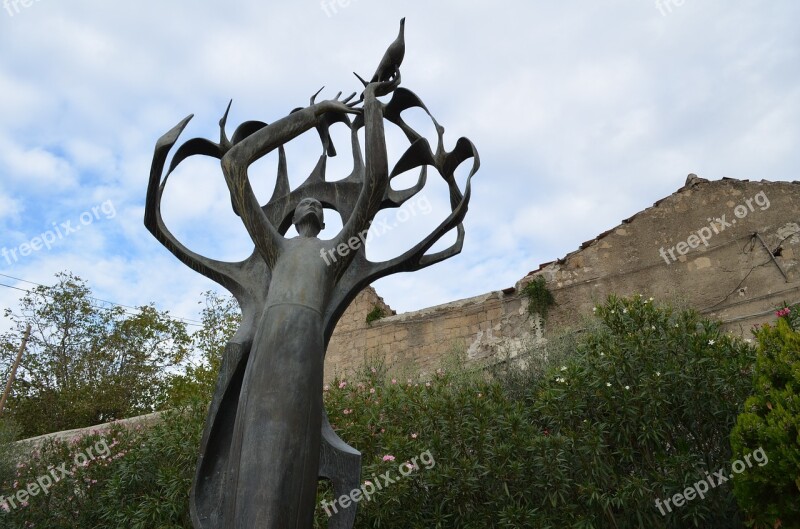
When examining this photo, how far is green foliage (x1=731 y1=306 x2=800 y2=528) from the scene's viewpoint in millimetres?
3369

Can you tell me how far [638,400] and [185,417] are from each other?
4.59m

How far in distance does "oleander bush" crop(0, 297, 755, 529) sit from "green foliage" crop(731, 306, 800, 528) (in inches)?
20.4

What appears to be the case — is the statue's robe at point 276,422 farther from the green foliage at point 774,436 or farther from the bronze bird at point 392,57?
the green foliage at point 774,436

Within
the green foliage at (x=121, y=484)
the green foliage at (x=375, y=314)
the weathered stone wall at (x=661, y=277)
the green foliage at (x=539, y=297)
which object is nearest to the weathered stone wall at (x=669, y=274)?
the weathered stone wall at (x=661, y=277)

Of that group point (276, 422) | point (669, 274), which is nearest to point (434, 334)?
point (669, 274)

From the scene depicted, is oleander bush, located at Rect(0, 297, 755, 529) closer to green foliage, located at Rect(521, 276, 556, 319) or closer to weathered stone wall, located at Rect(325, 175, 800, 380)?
weathered stone wall, located at Rect(325, 175, 800, 380)

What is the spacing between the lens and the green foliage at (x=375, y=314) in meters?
12.1

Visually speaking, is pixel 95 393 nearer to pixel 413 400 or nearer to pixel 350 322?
pixel 350 322

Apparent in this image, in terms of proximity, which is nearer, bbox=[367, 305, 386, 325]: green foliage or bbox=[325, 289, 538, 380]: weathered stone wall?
bbox=[325, 289, 538, 380]: weathered stone wall

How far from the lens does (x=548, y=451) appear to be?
4320 mm

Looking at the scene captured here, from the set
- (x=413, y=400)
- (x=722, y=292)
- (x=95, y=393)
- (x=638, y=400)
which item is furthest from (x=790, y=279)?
(x=95, y=393)

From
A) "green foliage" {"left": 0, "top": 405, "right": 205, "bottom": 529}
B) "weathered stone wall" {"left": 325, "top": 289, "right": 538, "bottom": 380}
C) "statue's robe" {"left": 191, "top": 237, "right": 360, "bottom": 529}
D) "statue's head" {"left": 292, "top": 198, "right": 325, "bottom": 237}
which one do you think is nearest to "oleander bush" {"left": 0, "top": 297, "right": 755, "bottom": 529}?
"green foliage" {"left": 0, "top": 405, "right": 205, "bottom": 529}

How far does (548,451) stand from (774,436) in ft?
4.62

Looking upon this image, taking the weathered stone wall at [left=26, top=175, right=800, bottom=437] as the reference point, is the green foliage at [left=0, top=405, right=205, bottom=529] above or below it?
below
